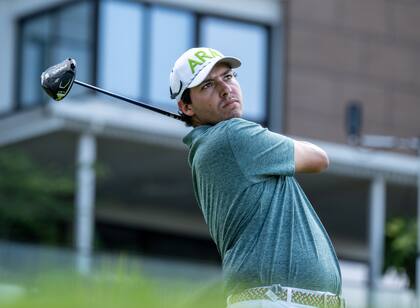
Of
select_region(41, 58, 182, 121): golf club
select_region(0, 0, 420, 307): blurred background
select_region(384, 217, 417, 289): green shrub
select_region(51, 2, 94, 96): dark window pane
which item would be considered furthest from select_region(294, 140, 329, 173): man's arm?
select_region(384, 217, 417, 289): green shrub

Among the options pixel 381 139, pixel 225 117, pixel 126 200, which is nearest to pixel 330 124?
pixel 381 139

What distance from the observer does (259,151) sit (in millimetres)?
4887

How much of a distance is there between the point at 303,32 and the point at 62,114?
212 inches

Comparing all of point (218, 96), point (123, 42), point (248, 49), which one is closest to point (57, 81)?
point (218, 96)

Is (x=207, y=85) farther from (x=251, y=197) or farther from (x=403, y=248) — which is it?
(x=403, y=248)

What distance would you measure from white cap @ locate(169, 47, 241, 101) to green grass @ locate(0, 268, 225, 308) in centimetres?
117

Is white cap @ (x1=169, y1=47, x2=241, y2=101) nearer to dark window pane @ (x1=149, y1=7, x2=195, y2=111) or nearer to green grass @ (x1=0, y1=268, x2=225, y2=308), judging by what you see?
green grass @ (x1=0, y1=268, x2=225, y2=308)

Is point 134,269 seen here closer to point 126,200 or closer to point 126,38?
point 126,38

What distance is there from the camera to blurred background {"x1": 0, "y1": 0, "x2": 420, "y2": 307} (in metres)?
24.5

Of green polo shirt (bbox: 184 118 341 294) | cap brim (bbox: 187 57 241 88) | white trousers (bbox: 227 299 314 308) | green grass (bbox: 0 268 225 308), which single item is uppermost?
cap brim (bbox: 187 57 241 88)

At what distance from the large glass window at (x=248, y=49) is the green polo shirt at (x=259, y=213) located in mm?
20928

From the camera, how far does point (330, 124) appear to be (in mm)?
27219

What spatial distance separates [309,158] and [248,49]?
21.7 m

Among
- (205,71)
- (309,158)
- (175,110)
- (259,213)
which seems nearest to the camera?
(259,213)
